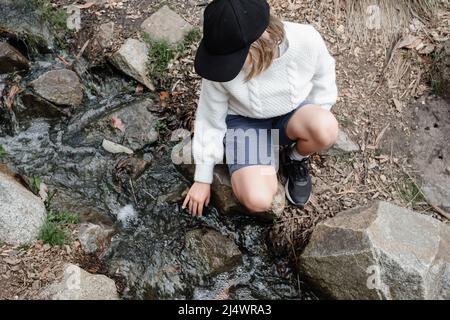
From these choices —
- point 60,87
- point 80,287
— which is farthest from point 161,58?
point 80,287

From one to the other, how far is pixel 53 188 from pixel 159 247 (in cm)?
77

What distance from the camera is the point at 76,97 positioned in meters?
3.51

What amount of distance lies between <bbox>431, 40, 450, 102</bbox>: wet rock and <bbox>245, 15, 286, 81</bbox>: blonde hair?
168cm

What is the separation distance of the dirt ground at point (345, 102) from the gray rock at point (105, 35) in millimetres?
46

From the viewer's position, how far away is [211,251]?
295cm

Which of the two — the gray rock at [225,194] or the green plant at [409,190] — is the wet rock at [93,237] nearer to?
the gray rock at [225,194]

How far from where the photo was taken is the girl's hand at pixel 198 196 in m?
2.81

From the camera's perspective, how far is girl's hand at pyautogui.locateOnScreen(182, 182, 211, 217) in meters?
2.81

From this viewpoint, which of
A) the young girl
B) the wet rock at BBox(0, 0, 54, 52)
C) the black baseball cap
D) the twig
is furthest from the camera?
the wet rock at BBox(0, 0, 54, 52)

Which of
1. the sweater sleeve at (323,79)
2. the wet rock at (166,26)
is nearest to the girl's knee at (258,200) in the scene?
the sweater sleeve at (323,79)

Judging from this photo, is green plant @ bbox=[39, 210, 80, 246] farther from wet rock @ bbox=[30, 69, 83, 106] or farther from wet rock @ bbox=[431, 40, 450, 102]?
wet rock @ bbox=[431, 40, 450, 102]

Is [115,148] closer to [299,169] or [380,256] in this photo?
[299,169]

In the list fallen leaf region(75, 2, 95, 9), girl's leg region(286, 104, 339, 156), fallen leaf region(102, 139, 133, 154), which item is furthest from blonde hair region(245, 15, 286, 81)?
fallen leaf region(75, 2, 95, 9)

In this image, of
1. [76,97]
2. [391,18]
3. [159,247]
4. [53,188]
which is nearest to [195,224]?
[159,247]
